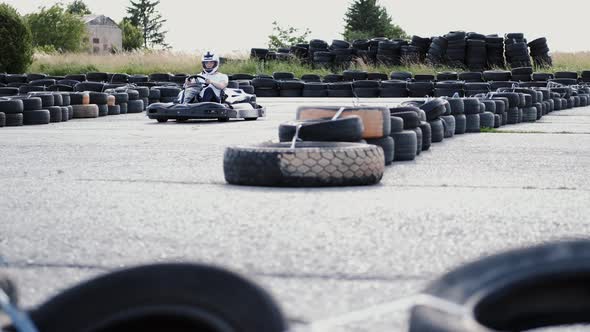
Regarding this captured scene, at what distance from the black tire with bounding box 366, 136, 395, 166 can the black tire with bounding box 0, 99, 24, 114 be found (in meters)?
7.17

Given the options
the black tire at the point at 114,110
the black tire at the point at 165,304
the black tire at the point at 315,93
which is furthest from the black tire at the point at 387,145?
the black tire at the point at 315,93

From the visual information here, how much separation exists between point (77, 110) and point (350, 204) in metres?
11.5

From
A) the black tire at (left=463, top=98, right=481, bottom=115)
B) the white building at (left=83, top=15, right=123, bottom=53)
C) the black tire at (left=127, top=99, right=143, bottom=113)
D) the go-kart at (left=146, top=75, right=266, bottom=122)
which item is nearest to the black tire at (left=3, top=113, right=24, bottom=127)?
the go-kart at (left=146, top=75, right=266, bottom=122)

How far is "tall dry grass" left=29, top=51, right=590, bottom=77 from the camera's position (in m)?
34.5

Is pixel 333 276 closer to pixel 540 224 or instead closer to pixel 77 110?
pixel 540 224

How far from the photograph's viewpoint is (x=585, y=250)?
1933 mm

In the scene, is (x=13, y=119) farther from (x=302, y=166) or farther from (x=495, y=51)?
(x=495, y=51)

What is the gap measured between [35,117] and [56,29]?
7785cm

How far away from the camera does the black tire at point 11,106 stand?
1286cm

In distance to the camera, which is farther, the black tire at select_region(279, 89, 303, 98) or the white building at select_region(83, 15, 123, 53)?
the white building at select_region(83, 15, 123, 53)

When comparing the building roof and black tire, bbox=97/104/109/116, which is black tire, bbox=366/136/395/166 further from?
the building roof

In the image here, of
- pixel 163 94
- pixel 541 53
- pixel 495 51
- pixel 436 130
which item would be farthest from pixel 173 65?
pixel 436 130

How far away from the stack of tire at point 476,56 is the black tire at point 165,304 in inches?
1258

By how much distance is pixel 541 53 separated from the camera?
34031 mm
